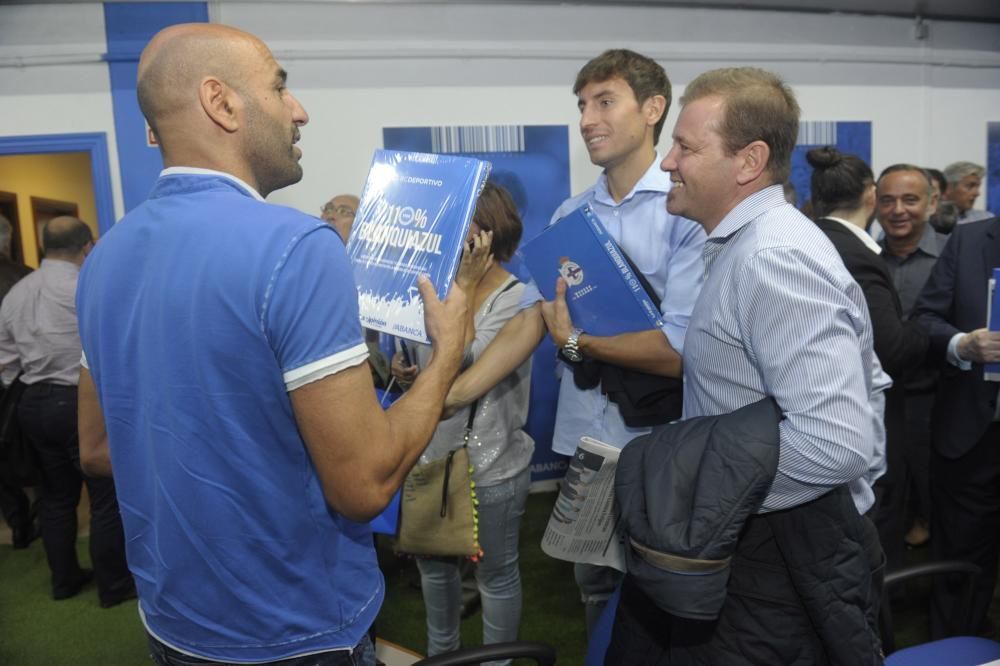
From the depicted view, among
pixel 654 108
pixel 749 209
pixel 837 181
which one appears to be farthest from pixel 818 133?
pixel 749 209

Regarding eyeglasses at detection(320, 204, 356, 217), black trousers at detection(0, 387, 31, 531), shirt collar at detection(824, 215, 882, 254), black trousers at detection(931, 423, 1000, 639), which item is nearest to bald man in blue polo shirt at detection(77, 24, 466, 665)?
shirt collar at detection(824, 215, 882, 254)

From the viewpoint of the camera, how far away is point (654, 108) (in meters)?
2.11

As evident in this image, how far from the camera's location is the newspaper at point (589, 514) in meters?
1.83

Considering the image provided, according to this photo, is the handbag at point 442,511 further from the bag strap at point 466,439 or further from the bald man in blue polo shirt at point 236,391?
the bald man in blue polo shirt at point 236,391

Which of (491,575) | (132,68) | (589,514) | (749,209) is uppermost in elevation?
(132,68)

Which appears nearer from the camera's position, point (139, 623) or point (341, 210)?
point (139, 623)

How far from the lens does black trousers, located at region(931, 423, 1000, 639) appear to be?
2.47 m

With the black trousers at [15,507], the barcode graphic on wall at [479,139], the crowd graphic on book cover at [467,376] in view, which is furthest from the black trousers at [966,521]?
the black trousers at [15,507]

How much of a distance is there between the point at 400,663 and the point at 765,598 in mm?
1087

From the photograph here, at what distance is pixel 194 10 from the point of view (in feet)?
13.9

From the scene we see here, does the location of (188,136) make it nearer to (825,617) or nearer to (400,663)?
(825,617)

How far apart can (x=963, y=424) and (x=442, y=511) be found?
1.71 metres

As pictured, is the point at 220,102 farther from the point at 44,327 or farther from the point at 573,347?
the point at 44,327

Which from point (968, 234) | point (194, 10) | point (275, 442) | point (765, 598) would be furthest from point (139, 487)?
point (194, 10)
